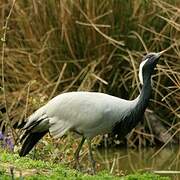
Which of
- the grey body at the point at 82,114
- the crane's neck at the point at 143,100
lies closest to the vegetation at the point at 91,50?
the crane's neck at the point at 143,100

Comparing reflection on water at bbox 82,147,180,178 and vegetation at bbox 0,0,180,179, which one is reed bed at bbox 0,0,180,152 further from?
reflection on water at bbox 82,147,180,178

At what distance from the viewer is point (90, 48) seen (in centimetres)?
1159

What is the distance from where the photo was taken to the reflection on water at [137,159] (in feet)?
31.3

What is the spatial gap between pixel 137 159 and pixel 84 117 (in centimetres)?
288

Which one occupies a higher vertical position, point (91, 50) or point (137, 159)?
point (91, 50)

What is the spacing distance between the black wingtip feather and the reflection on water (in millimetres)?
1521

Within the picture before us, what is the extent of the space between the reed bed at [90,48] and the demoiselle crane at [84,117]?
346 cm

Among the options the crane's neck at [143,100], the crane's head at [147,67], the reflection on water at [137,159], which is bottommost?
the reflection on water at [137,159]

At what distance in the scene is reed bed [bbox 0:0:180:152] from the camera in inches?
445

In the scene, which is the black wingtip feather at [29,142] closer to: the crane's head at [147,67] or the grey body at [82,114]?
the grey body at [82,114]

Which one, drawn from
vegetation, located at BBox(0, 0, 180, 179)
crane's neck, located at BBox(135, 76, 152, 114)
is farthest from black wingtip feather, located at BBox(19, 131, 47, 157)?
vegetation, located at BBox(0, 0, 180, 179)

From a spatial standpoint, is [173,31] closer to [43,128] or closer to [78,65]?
[78,65]

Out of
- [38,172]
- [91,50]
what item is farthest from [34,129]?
[91,50]

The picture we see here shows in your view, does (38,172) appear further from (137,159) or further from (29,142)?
(137,159)
